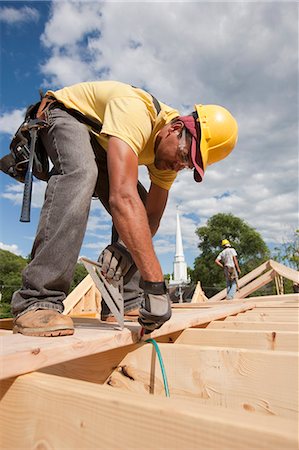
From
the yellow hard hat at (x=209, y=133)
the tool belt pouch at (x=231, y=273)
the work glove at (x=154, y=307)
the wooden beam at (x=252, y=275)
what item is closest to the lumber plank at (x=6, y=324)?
the work glove at (x=154, y=307)

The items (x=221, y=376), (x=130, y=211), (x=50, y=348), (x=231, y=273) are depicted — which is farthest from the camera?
(x=231, y=273)

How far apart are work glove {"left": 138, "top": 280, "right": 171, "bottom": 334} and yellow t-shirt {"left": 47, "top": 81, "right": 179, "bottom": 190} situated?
722 mm

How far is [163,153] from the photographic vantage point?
2.23m

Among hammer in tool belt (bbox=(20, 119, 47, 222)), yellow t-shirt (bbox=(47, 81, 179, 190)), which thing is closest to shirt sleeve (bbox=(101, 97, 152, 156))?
yellow t-shirt (bbox=(47, 81, 179, 190))

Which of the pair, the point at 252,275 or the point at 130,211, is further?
the point at 252,275

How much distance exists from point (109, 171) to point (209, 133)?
0.79 metres

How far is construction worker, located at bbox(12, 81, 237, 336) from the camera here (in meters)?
1.53

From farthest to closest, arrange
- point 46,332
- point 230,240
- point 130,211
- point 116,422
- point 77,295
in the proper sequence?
point 230,240, point 77,295, point 130,211, point 46,332, point 116,422

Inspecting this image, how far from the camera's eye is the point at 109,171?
66.2 inches

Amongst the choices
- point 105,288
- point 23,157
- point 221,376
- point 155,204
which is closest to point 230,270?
point 155,204

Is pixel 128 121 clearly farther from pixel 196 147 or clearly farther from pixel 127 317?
pixel 127 317

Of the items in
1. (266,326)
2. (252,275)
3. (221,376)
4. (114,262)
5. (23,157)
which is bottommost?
(221,376)

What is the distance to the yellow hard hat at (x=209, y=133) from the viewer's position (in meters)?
2.07

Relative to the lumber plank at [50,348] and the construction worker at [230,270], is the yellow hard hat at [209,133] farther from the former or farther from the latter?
the construction worker at [230,270]
